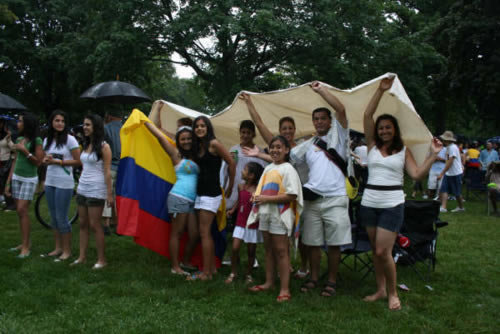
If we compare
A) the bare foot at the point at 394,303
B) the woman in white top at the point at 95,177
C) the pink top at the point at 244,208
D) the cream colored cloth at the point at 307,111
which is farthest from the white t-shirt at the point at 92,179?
the bare foot at the point at 394,303

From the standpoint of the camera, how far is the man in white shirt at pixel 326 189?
4.24 meters

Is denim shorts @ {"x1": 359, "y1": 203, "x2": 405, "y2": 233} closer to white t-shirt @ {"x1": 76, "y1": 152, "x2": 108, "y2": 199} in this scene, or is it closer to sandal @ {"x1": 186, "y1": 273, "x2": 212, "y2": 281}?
sandal @ {"x1": 186, "y1": 273, "x2": 212, "y2": 281}

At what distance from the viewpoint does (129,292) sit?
4.36 m

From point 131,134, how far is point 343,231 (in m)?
2.74

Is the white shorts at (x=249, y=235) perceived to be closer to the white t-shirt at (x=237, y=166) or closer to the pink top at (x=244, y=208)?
the pink top at (x=244, y=208)

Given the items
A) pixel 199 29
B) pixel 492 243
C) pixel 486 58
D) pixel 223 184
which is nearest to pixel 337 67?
pixel 199 29

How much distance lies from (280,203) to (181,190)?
123cm

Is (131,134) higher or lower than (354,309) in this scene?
higher

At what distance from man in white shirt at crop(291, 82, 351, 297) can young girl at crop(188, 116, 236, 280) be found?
2.87ft

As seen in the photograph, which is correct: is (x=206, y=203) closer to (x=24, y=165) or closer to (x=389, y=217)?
(x=389, y=217)

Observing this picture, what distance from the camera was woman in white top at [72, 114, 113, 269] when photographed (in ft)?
16.5

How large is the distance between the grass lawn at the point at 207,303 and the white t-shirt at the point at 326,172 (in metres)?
1.10

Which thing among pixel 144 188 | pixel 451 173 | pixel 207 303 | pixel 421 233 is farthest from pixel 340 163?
pixel 451 173

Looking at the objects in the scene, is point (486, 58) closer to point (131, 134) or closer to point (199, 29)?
point (199, 29)
